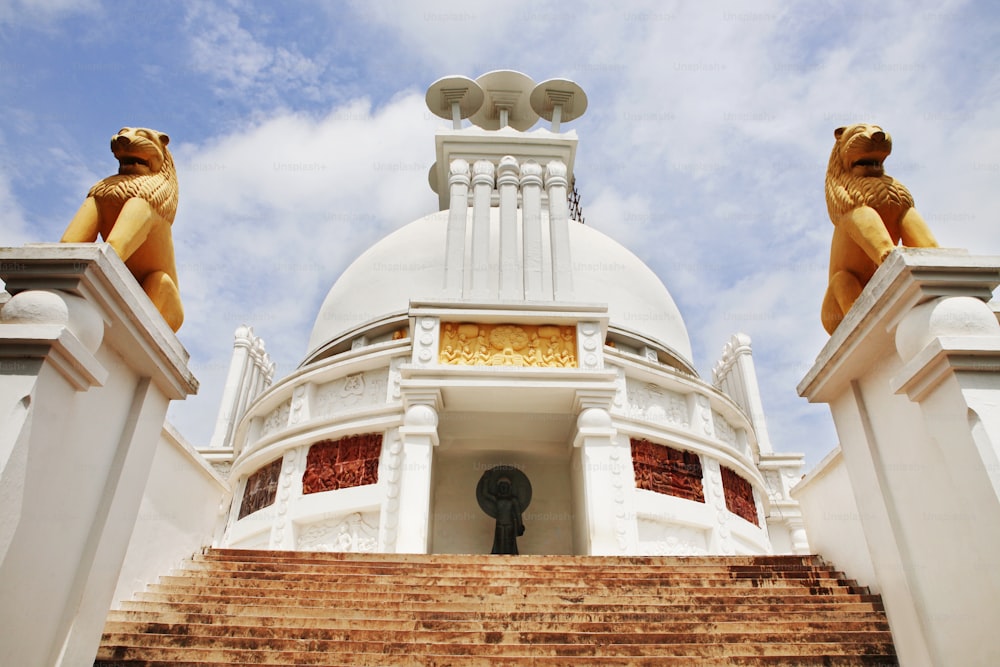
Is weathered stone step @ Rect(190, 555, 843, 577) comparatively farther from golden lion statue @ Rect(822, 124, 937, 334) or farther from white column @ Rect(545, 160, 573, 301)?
white column @ Rect(545, 160, 573, 301)

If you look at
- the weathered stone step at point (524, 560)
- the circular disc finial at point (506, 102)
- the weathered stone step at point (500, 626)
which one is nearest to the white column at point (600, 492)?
the weathered stone step at point (524, 560)

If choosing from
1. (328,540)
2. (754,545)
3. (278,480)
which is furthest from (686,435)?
(278,480)

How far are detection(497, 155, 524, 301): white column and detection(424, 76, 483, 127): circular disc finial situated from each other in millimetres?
3615

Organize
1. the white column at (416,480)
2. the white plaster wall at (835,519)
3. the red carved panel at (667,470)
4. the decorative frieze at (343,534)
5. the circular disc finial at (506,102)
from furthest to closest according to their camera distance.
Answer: the circular disc finial at (506,102) → the red carved panel at (667,470) → the decorative frieze at (343,534) → the white column at (416,480) → the white plaster wall at (835,519)

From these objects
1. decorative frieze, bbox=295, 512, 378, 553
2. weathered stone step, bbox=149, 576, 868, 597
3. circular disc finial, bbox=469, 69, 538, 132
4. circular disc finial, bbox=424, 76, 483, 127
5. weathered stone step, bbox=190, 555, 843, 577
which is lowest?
weathered stone step, bbox=149, 576, 868, 597

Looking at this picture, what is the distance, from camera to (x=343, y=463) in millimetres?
12242

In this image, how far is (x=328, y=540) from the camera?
11531mm

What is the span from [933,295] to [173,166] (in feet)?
18.1

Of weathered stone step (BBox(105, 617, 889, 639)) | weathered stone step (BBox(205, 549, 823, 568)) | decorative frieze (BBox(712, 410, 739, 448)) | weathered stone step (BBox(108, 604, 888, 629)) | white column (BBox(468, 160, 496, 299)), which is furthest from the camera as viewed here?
decorative frieze (BBox(712, 410, 739, 448))

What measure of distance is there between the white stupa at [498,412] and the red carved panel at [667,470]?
0.03 metres

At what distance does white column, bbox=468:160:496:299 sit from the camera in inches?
503

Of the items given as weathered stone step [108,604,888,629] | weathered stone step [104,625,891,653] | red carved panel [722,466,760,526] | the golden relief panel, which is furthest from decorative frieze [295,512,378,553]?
red carved panel [722,466,760,526]

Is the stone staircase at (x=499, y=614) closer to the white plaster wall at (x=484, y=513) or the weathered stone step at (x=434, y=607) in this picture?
the weathered stone step at (x=434, y=607)

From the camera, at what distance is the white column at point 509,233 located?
12922 mm
